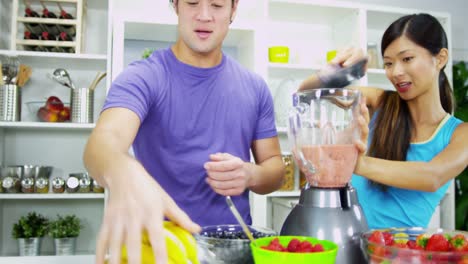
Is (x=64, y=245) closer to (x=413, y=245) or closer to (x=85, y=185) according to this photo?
(x=85, y=185)

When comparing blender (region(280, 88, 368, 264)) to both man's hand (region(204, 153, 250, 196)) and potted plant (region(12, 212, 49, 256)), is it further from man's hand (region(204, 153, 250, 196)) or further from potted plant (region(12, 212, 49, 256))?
potted plant (region(12, 212, 49, 256))

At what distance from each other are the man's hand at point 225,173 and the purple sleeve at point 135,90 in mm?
225

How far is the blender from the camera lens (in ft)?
2.34

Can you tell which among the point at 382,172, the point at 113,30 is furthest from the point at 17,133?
the point at 382,172

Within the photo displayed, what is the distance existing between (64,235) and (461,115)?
2.78 m

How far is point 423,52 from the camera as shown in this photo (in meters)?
1.37

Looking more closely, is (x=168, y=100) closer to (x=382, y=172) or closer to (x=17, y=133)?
(x=382, y=172)

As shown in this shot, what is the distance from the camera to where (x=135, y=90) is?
100 cm

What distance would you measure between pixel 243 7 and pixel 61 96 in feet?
4.30

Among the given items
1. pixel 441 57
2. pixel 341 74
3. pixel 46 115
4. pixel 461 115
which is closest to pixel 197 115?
pixel 341 74

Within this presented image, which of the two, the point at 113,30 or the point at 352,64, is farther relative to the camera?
the point at 113,30

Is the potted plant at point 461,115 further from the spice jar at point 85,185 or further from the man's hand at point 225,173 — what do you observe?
the man's hand at point 225,173

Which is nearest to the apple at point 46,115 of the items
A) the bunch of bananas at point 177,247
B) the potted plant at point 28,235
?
the potted plant at point 28,235

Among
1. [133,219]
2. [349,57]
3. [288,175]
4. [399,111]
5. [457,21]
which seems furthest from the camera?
[457,21]
